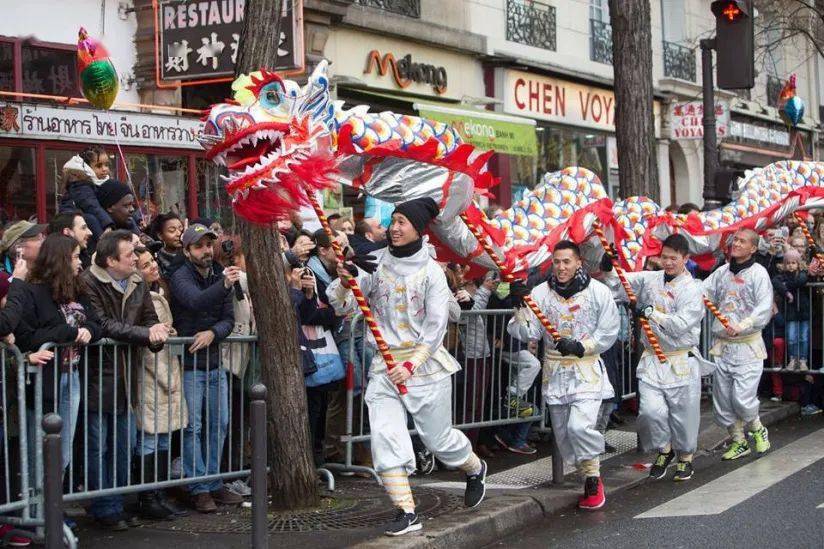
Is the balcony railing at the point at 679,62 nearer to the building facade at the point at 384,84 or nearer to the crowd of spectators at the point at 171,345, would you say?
the building facade at the point at 384,84

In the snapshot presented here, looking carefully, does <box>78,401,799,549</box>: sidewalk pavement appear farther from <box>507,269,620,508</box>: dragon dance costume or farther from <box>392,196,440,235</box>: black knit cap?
<box>392,196,440,235</box>: black knit cap

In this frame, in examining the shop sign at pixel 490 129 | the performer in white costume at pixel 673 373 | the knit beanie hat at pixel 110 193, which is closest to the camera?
the knit beanie hat at pixel 110 193

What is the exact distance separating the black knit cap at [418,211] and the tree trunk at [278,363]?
85 centimetres

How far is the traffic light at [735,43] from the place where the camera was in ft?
42.9

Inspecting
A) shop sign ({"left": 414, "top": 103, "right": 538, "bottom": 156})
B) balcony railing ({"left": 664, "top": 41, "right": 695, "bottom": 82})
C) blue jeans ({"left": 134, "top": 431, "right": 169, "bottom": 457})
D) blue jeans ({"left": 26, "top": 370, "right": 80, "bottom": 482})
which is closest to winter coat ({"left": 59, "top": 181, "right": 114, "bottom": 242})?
blue jeans ({"left": 134, "top": 431, "right": 169, "bottom": 457})

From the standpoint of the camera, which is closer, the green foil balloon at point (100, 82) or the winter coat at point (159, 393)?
the winter coat at point (159, 393)

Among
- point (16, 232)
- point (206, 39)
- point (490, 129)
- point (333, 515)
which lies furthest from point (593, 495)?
point (490, 129)

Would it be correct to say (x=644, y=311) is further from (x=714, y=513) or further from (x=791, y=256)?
(x=791, y=256)

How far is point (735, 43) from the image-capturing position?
1313 cm

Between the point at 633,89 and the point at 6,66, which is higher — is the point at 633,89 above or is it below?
below

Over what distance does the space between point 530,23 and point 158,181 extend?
10352mm

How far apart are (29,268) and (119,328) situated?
59 cm

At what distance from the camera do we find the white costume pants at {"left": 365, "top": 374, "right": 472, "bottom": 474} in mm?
7367

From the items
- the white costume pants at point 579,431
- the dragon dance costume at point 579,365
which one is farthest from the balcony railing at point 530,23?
the white costume pants at point 579,431
